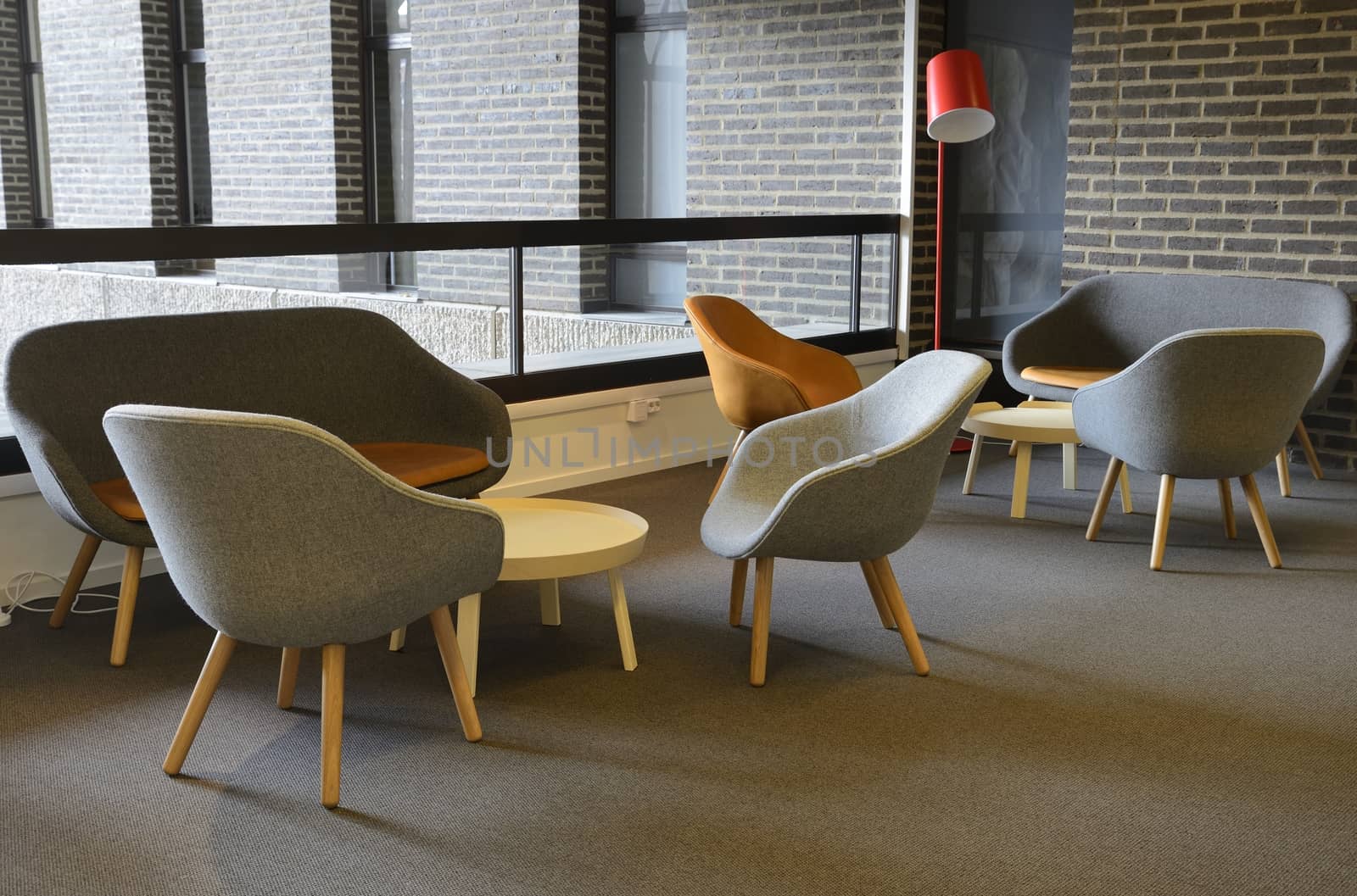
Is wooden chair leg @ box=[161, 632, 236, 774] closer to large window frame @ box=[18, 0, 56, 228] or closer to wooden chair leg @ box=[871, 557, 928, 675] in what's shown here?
wooden chair leg @ box=[871, 557, 928, 675]

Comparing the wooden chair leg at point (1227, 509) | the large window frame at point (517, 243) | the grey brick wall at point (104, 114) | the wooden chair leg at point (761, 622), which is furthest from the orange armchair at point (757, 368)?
the grey brick wall at point (104, 114)

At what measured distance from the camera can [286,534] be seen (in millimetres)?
2490

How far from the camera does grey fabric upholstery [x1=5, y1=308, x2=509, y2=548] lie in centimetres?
344

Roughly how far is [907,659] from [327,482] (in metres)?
1.64

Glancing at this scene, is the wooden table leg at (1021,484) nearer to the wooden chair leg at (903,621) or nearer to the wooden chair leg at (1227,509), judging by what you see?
the wooden chair leg at (1227,509)

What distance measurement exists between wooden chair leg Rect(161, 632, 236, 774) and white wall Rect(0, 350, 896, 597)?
55.9 inches

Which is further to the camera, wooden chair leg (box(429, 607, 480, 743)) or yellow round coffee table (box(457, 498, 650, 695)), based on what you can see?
yellow round coffee table (box(457, 498, 650, 695))

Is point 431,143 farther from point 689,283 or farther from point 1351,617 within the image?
point 1351,617

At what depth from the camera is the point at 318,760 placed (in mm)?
2840

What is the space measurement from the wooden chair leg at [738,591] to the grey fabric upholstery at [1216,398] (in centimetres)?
146

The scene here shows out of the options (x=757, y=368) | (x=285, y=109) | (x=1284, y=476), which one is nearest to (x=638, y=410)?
(x=757, y=368)

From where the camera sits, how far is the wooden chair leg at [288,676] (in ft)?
10.0

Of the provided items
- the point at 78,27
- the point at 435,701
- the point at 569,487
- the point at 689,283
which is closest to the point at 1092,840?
the point at 435,701

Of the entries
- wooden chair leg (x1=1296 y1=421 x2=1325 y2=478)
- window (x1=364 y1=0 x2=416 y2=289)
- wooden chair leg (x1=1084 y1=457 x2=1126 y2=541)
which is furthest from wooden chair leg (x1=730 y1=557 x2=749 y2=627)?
window (x1=364 y1=0 x2=416 y2=289)
